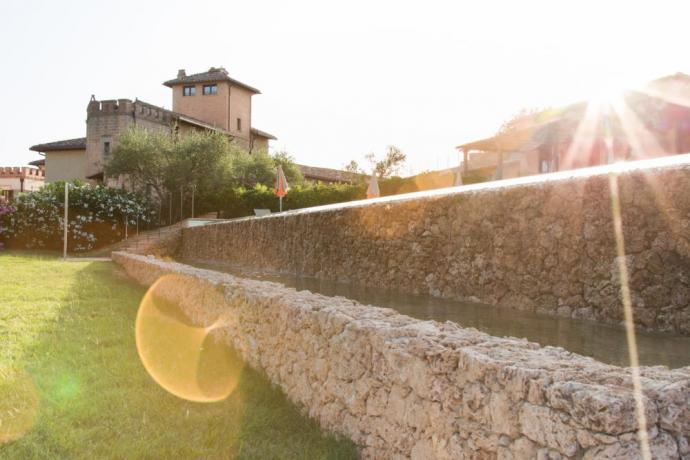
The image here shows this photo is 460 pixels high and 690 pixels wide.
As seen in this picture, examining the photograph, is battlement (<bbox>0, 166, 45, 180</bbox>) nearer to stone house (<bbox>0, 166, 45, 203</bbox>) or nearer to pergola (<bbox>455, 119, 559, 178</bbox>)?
stone house (<bbox>0, 166, 45, 203</bbox>)

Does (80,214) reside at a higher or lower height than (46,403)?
higher

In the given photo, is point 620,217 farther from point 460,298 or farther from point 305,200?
point 305,200

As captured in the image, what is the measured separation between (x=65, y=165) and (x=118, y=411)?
44801 millimetres

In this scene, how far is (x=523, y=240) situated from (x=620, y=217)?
42.1 inches

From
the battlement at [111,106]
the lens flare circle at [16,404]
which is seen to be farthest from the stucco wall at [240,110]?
the lens flare circle at [16,404]

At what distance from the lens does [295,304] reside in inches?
188

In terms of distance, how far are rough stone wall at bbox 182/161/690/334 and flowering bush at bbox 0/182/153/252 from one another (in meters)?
22.7

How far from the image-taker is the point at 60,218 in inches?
1065

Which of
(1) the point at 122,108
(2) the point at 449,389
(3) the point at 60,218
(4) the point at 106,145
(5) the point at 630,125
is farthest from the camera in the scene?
(4) the point at 106,145

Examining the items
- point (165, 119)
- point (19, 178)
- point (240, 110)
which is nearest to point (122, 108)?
point (165, 119)

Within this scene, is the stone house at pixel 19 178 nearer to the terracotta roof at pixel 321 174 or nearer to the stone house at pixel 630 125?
the terracotta roof at pixel 321 174

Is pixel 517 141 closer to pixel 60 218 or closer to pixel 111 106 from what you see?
pixel 60 218

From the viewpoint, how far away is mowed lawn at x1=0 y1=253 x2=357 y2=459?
389 centimetres

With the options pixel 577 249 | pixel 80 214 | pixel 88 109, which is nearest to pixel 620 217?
pixel 577 249
